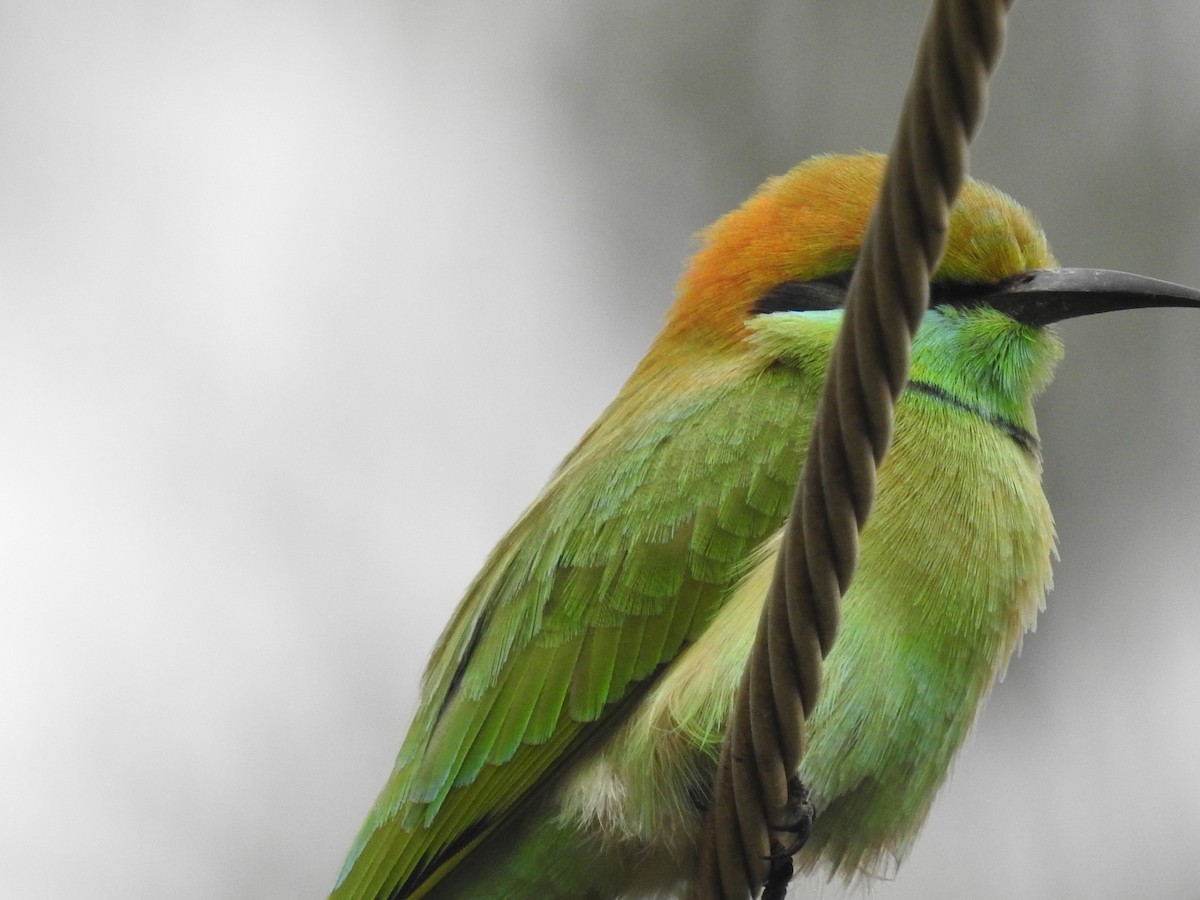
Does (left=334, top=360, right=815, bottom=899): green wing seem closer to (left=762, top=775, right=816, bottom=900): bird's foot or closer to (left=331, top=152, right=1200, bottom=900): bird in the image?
(left=331, top=152, right=1200, bottom=900): bird

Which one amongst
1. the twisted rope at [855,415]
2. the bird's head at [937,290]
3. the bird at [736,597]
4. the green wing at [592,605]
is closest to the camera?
the twisted rope at [855,415]

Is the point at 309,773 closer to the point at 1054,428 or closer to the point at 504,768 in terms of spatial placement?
the point at 1054,428

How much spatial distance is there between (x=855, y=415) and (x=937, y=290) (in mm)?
1395

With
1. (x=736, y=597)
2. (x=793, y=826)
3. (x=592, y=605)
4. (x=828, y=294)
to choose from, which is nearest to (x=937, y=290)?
(x=828, y=294)

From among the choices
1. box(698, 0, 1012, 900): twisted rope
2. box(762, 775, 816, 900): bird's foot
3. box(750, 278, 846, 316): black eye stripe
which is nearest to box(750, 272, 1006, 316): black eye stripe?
box(750, 278, 846, 316): black eye stripe

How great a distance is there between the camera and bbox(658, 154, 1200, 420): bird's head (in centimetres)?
276

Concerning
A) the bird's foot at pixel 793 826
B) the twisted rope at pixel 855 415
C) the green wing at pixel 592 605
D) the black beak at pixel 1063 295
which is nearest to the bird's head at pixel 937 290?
the black beak at pixel 1063 295

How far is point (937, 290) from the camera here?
2828 millimetres

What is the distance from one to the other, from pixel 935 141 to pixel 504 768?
1.52m

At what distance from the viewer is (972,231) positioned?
281 centimetres

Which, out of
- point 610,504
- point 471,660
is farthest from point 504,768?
point 610,504

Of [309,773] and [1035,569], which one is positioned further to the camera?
[309,773]

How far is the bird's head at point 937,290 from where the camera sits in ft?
9.04

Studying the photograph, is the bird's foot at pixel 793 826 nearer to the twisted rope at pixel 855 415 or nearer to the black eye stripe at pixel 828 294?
the twisted rope at pixel 855 415
